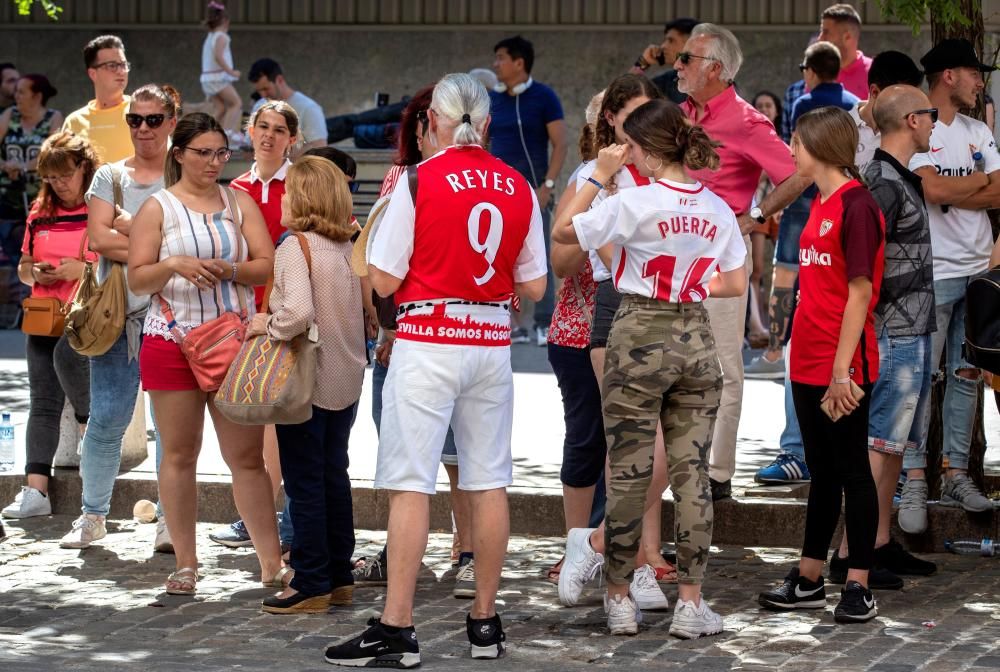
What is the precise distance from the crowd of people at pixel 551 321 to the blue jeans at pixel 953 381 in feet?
0.04

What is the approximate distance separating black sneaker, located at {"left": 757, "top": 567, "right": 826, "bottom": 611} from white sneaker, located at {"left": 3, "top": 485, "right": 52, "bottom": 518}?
3781 mm

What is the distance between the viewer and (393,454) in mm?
6078

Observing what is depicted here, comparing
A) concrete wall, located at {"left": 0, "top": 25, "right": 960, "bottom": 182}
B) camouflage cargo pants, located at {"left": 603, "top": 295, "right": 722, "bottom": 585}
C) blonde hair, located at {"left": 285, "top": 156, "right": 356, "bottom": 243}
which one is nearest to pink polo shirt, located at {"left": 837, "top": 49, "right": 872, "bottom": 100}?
camouflage cargo pants, located at {"left": 603, "top": 295, "right": 722, "bottom": 585}

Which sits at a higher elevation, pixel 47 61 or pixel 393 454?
pixel 47 61

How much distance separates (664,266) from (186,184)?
2.13 metres

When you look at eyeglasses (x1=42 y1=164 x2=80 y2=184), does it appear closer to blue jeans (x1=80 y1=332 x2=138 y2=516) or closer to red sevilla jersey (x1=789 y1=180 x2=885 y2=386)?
blue jeans (x1=80 y1=332 x2=138 y2=516)

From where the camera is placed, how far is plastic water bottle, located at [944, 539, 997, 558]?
776 cm

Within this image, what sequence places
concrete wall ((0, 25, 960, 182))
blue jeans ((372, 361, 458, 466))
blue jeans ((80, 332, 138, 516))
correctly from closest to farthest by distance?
blue jeans ((372, 361, 458, 466)), blue jeans ((80, 332, 138, 516)), concrete wall ((0, 25, 960, 182))

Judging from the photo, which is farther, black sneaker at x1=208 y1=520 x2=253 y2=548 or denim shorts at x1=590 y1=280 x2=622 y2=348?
black sneaker at x1=208 y1=520 x2=253 y2=548

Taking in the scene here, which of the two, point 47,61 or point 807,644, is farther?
point 47,61

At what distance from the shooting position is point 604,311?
688 centimetres

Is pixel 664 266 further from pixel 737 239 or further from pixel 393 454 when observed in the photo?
pixel 393 454

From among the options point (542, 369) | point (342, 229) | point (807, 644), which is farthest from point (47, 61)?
point (807, 644)

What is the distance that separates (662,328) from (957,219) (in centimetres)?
221
